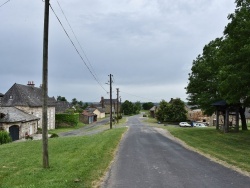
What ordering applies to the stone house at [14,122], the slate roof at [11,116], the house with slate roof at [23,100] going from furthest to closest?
the house with slate roof at [23,100], the slate roof at [11,116], the stone house at [14,122]

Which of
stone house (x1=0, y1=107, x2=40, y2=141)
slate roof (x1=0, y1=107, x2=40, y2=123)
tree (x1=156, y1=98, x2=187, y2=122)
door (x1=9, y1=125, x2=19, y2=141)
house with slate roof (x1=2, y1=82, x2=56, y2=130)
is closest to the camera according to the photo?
stone house (x1=0, y1=107, x2=40, y2=141)

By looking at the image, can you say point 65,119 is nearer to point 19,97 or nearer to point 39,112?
point 39,112

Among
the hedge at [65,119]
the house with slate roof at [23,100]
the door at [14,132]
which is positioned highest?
the house with slate roof at [23,100]

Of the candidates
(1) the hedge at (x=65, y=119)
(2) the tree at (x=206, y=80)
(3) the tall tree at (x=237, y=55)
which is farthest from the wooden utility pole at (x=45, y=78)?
(1) the hedge at (x=65, y=119)

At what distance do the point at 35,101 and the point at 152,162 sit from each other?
53.0 metres

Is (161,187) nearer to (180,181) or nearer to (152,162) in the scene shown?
(180,181)

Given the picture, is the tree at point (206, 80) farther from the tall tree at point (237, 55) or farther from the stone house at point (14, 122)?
the stone house at point (14, 122)

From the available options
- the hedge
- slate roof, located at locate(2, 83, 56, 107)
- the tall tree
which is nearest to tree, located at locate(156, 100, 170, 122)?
the hedge

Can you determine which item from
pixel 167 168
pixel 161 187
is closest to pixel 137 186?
pixel 161 187

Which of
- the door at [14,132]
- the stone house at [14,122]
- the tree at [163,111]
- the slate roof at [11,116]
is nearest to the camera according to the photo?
the stone house at [14,122]

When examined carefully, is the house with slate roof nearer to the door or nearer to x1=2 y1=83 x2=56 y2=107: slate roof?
x1=2 y1=83 x2=56 y2=107: slate roof

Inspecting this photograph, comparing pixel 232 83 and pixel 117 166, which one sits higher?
pixel 232 83

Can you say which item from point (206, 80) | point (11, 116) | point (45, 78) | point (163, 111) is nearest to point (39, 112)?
point (11, 116)

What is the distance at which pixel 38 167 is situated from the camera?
1420 cm
